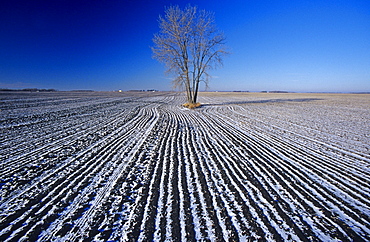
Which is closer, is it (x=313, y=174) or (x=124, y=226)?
(x=124, y=226)

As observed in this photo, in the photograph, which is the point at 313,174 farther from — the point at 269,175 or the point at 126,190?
the point at 126,190

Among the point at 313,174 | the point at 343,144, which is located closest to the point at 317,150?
the point at 343,144

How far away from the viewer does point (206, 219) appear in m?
2.74

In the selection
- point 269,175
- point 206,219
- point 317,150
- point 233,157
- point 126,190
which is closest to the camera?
point 206,219

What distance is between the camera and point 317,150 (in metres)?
5.98

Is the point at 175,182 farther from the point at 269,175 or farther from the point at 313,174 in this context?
the point at 313,174

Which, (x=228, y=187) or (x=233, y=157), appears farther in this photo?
(x=233, y=157)

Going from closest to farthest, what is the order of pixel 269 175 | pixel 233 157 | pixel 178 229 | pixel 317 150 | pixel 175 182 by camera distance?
pixel 178 229
pixel 175 182
pixel 269 175
pixel 233 157
pixel 317 150

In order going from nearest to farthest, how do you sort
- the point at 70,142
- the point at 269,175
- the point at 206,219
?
the point at 206,219 < the point at 269,175 < the point at 70,142

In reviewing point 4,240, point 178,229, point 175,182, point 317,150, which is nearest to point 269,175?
point 175,182

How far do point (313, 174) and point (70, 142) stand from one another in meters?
7.54

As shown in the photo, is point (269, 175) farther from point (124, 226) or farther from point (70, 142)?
point (70, 142)

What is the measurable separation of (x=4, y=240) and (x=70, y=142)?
4705mm

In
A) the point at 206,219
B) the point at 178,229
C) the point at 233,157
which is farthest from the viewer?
the point at 233,157
